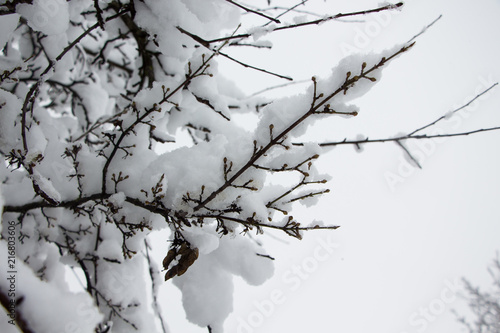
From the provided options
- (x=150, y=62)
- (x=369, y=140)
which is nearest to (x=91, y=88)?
(x=150, y=62)

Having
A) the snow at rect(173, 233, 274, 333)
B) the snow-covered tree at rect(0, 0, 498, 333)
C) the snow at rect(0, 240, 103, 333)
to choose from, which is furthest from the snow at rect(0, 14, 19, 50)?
the snow at rect(173, 233, 274, 333)

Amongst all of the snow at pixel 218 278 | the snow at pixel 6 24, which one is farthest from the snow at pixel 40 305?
the snow at pixel 6 24

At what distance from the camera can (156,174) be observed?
170 centimetres

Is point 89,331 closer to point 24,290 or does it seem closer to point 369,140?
point 24,290

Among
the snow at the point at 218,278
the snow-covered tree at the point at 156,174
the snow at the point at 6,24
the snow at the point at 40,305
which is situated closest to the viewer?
the snow at the point at 40,305

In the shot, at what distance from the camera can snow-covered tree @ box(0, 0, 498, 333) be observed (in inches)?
49.4

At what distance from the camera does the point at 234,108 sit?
10.1 feet

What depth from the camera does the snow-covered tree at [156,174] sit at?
1256mm

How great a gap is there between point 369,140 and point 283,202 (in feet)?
1.72

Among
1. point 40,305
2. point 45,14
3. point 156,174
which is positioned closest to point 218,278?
point 156,174

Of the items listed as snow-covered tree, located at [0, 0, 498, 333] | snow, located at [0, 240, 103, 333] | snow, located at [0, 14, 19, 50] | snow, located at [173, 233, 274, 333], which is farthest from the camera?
snow, located at [173, 233, 274, 333]

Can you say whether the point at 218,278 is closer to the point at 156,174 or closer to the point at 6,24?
the point at 156,174

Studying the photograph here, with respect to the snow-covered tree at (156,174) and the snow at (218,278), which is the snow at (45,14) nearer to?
the snow-covered tree at (156,174)

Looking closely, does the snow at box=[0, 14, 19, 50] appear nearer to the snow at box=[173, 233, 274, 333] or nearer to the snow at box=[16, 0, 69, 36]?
the snow at box=[16, 0, 69, 36]
